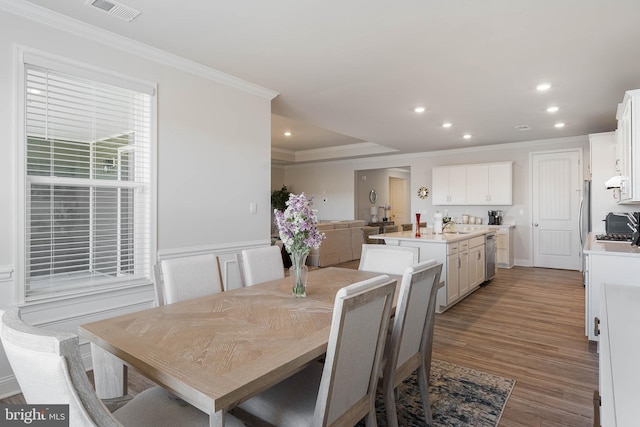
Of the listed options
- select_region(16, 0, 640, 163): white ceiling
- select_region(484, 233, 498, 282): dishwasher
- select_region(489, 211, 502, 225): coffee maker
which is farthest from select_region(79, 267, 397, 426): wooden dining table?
select_region(489, 211, 502, 225): coffee maker

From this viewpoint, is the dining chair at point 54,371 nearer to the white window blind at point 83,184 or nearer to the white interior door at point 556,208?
the white window blind at point 83,184

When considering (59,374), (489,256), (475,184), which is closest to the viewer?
(59,374)

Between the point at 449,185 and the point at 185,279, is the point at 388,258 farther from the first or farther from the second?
the point at 449,185

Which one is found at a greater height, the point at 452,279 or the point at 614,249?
the point at 614,249

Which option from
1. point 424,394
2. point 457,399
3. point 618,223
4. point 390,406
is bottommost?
point 457,399

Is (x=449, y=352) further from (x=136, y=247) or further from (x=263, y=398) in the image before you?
(x=136, y=247)

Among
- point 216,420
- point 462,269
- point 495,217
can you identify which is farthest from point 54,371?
point 495,217

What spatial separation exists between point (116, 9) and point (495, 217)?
287 inches

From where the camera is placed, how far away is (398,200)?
1284cm

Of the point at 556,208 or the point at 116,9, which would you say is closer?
the point at 116,9

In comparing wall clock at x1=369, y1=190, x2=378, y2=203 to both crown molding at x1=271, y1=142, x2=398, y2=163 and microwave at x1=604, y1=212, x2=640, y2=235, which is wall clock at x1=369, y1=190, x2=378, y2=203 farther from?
microwave at x1=604, y1=212, x2=640, y2=235

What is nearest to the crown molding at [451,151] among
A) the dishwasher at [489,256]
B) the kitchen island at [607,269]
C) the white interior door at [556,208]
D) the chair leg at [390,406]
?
the white interior door at [556,208]

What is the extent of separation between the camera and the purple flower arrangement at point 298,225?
202 centimetres

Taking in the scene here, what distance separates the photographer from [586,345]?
3.21 m
